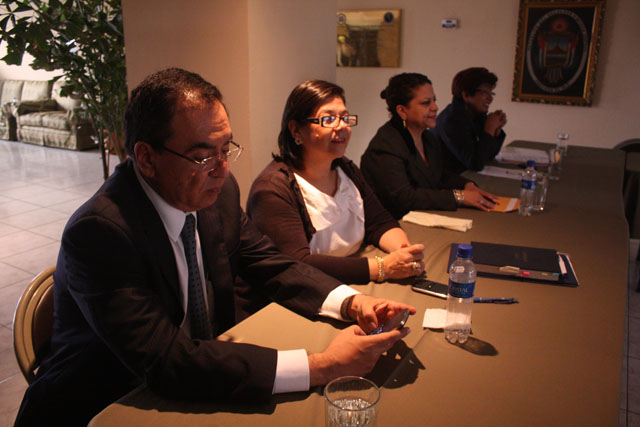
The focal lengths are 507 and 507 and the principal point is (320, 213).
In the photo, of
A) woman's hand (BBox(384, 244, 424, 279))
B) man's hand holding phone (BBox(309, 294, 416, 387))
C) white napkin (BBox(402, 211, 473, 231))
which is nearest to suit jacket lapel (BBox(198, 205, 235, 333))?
man's hand holding phone (BBox(309, 294, 416, 387))

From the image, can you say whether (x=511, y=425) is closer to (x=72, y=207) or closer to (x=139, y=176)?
(x=139, y=176)

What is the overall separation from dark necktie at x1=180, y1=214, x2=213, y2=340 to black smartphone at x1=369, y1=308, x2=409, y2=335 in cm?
47

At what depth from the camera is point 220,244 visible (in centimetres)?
148

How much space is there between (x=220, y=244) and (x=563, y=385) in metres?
0.95

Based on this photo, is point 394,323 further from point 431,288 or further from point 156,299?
point 156,299

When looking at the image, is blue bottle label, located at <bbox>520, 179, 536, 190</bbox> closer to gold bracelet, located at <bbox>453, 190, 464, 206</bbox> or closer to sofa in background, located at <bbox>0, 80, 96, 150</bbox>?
gold bracelet, located at <bbox>453, 190, 464, 206</bbox>

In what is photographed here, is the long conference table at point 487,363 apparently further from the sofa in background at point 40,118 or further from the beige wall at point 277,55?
the sofa in background at point 40,118

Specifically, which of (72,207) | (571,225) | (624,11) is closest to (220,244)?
(571,225)

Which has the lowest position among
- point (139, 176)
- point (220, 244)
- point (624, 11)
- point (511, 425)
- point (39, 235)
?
point (39, 235)

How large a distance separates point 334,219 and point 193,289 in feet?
2.58

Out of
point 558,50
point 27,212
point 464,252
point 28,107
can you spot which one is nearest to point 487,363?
point 464,252

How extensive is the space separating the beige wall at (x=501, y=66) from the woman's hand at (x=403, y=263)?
4677mm

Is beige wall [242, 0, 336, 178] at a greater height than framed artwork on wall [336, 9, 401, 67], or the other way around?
framed artwork on wall [336, 9, 401, 67]

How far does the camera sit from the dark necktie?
135cm
